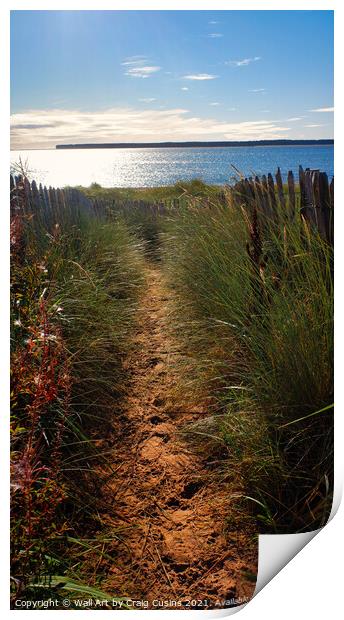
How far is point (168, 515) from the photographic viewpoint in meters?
2.06

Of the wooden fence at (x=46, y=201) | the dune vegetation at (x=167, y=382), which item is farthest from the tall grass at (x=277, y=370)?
the wooden fence at (x=46, y=201)

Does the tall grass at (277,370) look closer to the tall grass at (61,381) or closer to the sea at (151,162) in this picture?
the sea at (151,162)

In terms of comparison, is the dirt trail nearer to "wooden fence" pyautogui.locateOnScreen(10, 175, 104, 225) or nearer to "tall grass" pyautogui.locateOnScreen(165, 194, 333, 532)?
"tall grass" pyautogui.locateOnScreen(165, 194, 333, 532)

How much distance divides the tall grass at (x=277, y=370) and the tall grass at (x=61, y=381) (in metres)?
0.45

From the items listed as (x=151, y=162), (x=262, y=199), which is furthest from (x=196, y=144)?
(x=262, y=199)

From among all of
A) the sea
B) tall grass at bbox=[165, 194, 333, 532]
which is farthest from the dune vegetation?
the sea

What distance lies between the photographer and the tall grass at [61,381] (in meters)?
1.83

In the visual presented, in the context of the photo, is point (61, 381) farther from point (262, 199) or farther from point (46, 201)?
point (262, 199)

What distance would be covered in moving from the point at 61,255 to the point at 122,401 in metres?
0.71

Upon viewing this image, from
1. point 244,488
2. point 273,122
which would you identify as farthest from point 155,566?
point 273,122

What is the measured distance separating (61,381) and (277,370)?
80 cm

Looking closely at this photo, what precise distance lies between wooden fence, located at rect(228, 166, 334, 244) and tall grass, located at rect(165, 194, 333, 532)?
0.21ft
